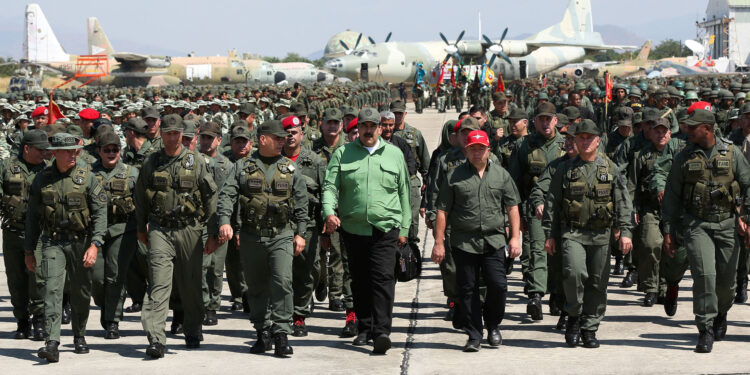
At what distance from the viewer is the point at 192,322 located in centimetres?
829

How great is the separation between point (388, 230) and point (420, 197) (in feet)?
9.44

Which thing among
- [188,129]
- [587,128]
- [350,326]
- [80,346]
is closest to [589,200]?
[587,128]

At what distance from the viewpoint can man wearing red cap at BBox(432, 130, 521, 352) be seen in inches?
315

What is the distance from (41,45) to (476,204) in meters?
73.8

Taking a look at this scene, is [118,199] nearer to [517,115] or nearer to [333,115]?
[333,115]

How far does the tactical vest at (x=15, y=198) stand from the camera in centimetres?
891

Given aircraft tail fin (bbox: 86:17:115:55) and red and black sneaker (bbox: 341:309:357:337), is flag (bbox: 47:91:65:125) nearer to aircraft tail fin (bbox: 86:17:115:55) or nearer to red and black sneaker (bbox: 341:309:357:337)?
red and black sneaker (bbox: 341:309:357:337)

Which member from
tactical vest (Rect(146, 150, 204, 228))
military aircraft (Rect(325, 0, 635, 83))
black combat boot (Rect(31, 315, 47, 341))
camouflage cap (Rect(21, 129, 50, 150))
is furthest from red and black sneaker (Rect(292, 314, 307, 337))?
military aircraft (Rect(325, 0, 635, 83))

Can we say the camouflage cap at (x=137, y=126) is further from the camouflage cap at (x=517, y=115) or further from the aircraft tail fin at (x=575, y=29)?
the aircraft tail fin at (x=575, y=29)

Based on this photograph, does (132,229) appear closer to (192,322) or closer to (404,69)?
(192,322)

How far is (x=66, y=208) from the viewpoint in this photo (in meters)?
7.98

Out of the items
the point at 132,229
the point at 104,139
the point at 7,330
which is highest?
the point at 104,139

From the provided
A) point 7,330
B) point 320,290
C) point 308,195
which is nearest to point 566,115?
point 320,290

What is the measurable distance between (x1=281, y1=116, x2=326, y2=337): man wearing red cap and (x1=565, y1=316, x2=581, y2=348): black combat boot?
2.17 meters
